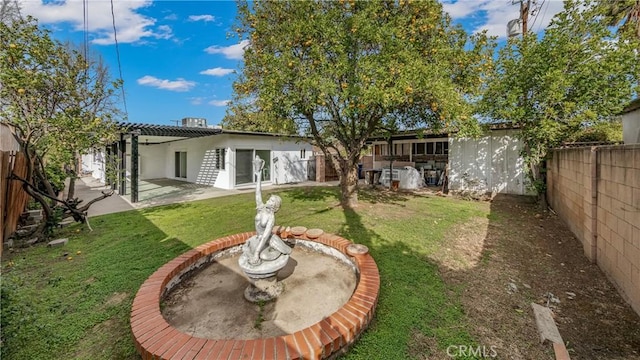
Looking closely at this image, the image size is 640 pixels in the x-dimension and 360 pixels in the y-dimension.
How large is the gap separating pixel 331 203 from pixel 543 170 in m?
6.78

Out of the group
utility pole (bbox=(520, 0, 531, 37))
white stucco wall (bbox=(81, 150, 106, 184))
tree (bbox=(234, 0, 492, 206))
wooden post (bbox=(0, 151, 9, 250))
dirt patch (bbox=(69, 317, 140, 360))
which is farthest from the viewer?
white stucco wall (bbox=(81, 150, 106, 184))

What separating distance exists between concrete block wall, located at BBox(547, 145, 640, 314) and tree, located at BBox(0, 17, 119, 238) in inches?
367

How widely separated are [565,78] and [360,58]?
17.6 ft

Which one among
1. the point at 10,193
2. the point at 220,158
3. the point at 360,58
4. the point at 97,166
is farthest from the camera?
the point at 97,166

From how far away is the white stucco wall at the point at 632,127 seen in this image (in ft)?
18.9

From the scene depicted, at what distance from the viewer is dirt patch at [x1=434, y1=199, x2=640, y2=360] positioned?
2350mm

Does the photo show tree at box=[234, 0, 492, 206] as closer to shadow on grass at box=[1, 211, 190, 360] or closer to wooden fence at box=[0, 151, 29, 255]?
shadow on grass at box=[1, 211, 190, 360]

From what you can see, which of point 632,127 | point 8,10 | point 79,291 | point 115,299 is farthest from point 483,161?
point 8,10

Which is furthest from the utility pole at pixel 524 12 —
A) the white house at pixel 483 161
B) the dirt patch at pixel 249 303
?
the dirt patch at pixel 249 303

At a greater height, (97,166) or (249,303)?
(97,166)

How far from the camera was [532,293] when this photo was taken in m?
3.20

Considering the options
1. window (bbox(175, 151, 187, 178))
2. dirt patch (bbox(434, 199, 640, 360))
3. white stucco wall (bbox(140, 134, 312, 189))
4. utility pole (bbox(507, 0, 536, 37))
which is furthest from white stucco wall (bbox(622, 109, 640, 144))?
window (bbox(175, 151, 187, 178))

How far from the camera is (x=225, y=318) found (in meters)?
2.66

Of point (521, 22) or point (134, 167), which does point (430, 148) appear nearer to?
point (521, 22)
